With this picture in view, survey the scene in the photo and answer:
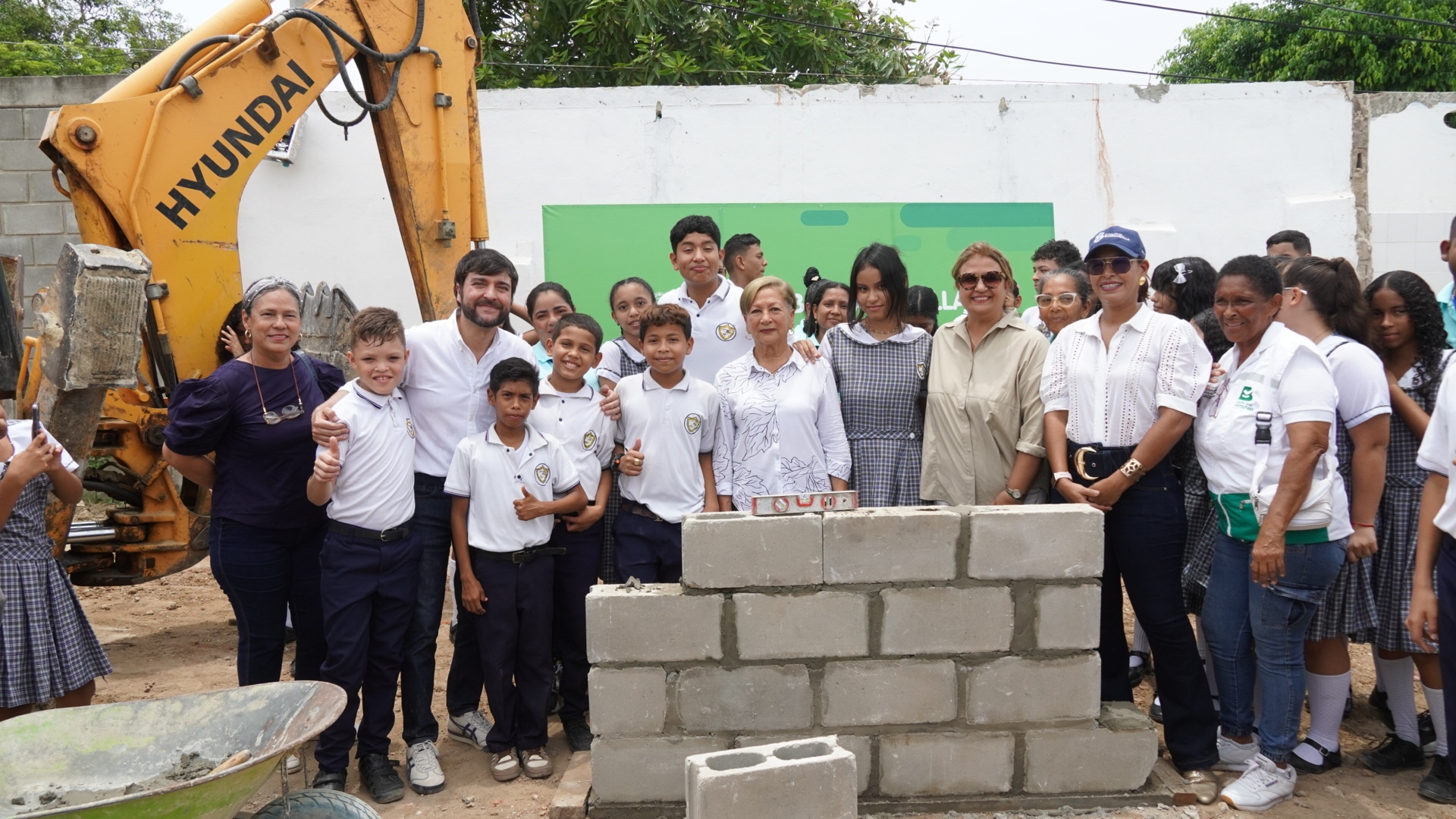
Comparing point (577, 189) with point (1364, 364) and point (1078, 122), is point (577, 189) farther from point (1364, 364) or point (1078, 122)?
point (1364, 364)

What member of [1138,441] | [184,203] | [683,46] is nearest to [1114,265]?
[1138,441]

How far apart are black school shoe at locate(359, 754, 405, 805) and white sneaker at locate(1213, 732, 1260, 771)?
3.14 meters

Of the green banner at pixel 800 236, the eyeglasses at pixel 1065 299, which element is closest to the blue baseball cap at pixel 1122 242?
the eyeglasses at pixel 1065 299

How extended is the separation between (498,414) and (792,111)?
652 centimetres

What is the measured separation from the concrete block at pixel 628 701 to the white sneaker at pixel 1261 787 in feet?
6.77

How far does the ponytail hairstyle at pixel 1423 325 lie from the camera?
4188 mm

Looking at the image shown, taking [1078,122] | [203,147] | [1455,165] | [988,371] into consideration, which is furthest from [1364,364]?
[1455,165]

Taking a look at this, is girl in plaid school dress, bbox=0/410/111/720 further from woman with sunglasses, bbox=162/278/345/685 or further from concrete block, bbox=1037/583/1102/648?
concrete block, bbox=1037/583/1102/648

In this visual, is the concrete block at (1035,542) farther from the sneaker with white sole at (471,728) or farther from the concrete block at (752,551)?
the sneaker with white sole at (471,728)

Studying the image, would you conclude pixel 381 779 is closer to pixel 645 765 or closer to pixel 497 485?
pixel 645 765

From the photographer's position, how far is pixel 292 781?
430 centimetres

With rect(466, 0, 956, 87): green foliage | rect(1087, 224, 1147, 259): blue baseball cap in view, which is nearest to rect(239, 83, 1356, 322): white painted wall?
rect(466, 0, 956, 87): green foliage

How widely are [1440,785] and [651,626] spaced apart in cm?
294

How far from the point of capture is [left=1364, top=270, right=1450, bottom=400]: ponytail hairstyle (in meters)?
4.19
